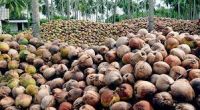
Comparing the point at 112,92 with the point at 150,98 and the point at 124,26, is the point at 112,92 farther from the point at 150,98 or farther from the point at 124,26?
the point at 124,26

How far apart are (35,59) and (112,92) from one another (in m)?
1.36

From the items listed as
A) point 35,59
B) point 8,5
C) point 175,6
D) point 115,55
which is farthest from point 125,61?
point 175,6

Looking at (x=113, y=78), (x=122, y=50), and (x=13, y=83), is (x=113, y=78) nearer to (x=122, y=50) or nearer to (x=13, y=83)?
(x=122, y=50)

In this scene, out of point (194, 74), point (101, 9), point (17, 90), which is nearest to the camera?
A: point (194, 74)

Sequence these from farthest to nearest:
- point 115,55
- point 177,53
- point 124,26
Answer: point 124,26
point 115,55
point 177,53

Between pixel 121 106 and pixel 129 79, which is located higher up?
pixel 129 79

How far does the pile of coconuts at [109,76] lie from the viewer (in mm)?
2844

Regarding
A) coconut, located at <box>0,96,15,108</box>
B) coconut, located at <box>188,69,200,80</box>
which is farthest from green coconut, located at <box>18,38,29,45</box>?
coconut, located at <box>188,69,200,80</box>

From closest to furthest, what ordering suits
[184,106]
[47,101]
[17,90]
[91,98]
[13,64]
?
[184,106] → [91,98] → [47,101] → [17,90] → [13,64]

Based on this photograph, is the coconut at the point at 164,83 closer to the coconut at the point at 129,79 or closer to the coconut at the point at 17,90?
the coconut at the point at 129,79

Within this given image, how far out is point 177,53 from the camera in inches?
Answer: 127

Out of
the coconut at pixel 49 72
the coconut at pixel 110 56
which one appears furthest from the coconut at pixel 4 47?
the coconut at pixel 110 56

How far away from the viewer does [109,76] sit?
304cm

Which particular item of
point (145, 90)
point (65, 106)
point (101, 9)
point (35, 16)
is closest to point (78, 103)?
point (65, 106)
